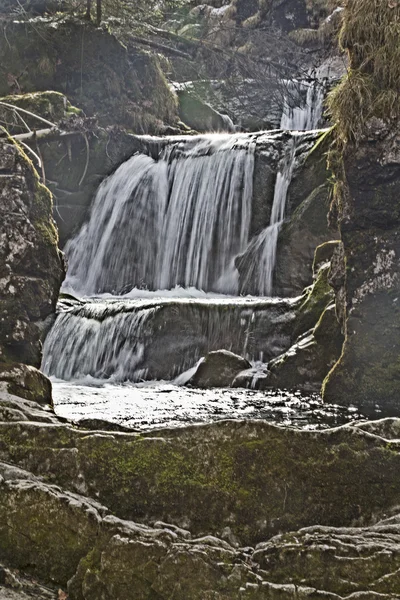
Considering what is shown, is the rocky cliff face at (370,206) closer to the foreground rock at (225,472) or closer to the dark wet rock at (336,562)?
the foreground rock at (225,472)

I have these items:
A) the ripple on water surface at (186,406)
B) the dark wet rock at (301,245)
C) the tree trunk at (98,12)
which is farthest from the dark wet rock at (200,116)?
the ripple on water surface at (186,406)

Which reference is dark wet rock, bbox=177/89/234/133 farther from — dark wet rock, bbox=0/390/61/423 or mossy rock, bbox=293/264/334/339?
dark wet rock, bbox=0/390/61/423

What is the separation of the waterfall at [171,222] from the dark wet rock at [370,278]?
7.78m

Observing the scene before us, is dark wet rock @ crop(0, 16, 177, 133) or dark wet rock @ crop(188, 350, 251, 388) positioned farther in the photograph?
dark wet rock @ crop(0, 16, 177, 133)

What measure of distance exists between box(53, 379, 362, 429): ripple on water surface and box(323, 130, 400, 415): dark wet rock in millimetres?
459

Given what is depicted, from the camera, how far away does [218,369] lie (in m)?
11.0

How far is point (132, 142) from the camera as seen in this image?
2078cm

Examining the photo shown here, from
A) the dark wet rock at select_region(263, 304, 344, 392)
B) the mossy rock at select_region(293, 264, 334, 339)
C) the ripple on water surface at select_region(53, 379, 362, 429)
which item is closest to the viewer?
the ripple on water surface at select_region(53, 379, 362, 429)

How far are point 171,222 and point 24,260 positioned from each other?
10.6m

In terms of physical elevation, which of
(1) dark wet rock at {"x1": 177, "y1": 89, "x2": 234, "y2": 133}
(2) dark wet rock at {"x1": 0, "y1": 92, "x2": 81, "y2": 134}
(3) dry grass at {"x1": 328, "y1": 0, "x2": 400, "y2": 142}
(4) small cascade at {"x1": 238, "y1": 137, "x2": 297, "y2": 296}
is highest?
(1) dark wet rock at {"x1": 177, "y1": 89, "x2": 234, "y2": 133}

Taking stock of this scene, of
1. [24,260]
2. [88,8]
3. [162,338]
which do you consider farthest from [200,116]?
[24,260]

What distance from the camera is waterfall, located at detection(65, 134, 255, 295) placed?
57.3 feet

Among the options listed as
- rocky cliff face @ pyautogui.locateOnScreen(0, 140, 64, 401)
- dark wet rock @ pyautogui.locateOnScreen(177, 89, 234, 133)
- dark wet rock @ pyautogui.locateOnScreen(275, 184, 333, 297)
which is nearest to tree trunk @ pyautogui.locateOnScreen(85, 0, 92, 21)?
dark wet rock @ pyautogui.locateOnScreen(177, 89, 234, 133)

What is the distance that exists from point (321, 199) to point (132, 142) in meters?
6.85
